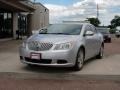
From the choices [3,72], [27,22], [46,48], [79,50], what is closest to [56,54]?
[46,48]

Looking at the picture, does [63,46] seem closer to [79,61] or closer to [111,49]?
[79,61]

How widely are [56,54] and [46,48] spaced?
37cm

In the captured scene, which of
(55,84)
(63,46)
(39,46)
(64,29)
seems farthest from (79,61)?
(55,84)

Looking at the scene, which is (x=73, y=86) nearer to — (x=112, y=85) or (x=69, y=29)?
(x=112, y=85)

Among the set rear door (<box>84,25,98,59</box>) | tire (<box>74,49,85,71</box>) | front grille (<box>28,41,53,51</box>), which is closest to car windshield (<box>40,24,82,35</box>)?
rear door (<box>84,25,98,59</box>)

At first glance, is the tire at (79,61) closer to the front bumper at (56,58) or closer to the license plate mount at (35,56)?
the front bumper at (56,58)

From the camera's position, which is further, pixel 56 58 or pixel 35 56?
pixel 35 56

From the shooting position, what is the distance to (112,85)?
7852 millimetres

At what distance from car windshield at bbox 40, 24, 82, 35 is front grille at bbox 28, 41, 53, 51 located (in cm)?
131

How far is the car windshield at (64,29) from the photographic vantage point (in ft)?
34.7

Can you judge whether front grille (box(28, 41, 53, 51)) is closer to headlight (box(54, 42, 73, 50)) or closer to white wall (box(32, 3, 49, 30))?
headlight (box(54, 42, 73, 50))

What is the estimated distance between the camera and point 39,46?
9.34 meters

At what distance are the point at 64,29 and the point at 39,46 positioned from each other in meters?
1.79

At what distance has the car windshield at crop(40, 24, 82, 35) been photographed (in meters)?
10.6
